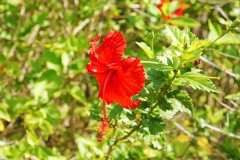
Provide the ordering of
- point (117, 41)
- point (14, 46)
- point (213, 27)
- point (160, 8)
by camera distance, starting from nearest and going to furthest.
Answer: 1. point (117, 41)
2. point (213, 27)
3. point (160, 8)
4. point (14, 46)

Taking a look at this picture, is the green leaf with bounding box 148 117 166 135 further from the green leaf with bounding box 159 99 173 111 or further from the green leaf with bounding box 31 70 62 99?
the green leaf with bounding box 31 70 62 99

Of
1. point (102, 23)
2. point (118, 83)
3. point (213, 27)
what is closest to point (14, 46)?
point (102, 23)

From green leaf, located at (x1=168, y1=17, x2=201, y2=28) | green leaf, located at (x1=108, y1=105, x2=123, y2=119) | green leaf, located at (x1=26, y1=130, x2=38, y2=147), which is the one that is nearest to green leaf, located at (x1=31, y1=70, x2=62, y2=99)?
green leaf, located at (x1=26, y1=130, x2=38, y2=147)

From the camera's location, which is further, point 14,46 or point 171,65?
point 14,46

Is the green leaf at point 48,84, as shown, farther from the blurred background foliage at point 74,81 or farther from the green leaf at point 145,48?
the green leaf at point 145,48

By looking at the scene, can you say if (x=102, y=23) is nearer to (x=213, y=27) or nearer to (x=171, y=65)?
(x=213, y=27)

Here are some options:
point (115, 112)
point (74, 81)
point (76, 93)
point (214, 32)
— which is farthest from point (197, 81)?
point (74, 81)
